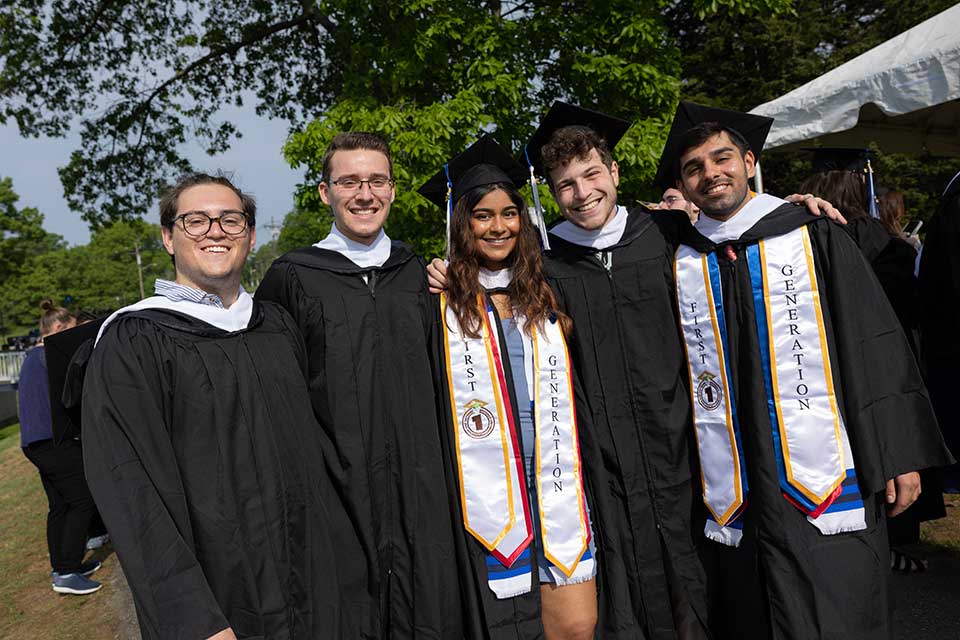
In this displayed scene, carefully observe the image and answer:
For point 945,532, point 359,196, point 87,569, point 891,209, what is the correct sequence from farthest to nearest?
point 87,569
point 945,532
point 891,209
point 359,196

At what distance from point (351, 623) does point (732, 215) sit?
194 centimetres

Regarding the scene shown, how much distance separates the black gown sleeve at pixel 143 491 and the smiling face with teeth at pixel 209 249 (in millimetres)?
303

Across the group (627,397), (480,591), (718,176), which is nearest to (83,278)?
(480,591)

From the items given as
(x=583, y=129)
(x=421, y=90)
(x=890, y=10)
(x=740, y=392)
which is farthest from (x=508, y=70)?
(x=890, y=10)

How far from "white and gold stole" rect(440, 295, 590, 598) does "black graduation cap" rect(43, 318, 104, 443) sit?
1160mm

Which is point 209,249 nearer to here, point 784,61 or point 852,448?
point 852,448

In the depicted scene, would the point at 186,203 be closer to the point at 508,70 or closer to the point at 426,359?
the point at 426,359

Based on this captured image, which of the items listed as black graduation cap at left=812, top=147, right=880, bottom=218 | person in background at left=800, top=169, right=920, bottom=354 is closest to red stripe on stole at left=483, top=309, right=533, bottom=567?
person in background at left=800, top=169, right=920, bottom=354

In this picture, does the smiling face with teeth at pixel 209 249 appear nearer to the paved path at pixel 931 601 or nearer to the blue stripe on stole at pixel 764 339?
the blue stripe on stole at pixel 764 339

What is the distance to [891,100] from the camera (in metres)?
3.91

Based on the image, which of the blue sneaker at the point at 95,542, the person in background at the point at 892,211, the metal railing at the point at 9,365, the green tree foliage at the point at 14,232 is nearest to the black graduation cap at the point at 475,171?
the person in background at the point at 892,211

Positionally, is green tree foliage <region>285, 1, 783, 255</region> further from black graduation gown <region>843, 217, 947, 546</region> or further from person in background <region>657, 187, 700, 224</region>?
black graduation gown <region>843, 217, 947, 546</region>

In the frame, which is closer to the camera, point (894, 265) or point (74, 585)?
point (894, 265)

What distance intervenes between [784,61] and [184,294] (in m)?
17.4
